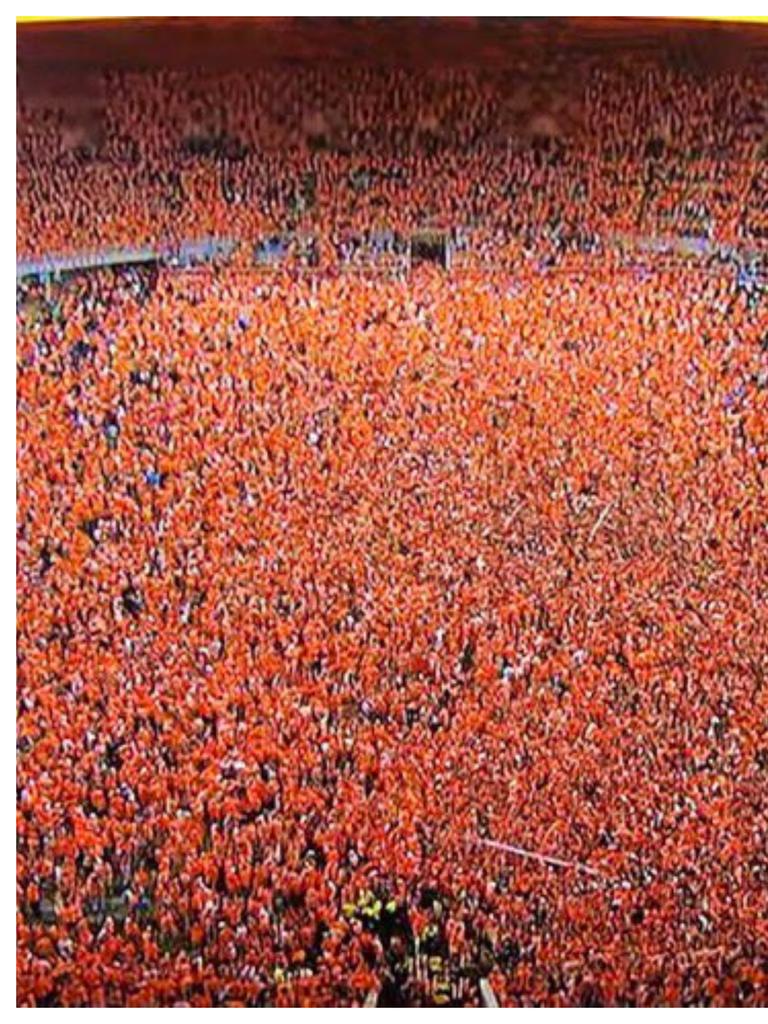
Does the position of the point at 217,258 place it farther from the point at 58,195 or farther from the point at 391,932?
the point at 391,932

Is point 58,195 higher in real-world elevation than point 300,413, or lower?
higher

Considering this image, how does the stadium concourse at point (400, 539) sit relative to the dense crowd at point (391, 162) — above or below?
below

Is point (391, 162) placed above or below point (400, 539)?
above

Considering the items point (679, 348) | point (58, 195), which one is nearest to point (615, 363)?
point (679, 348)

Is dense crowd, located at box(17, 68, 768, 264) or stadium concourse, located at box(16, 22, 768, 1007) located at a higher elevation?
dense crowd, located at box(17, 68, 768, 264)
